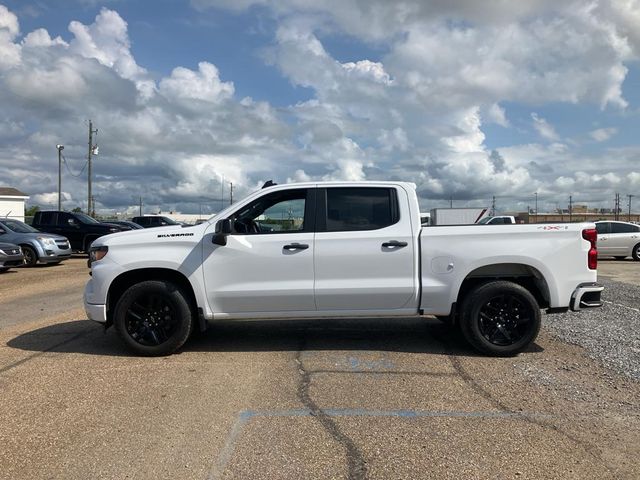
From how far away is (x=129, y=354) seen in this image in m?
6.07

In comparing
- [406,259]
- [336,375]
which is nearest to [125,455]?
[336,375]

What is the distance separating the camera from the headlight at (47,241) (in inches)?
674

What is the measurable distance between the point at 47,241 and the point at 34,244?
44cm

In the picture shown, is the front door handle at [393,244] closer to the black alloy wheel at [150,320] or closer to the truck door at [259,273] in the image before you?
the truck door at [259,273]

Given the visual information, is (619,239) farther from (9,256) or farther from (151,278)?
(9,256)

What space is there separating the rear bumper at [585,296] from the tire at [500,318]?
507 mm

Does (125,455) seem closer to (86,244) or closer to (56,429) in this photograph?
(56,429)

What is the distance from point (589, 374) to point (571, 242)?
1443 mm

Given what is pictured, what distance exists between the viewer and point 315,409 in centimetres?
438

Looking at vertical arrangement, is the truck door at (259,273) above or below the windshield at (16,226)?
below

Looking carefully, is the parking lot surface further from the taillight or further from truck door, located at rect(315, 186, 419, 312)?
the taillight

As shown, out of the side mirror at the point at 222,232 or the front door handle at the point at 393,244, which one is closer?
the side mirror at the point at 222,232

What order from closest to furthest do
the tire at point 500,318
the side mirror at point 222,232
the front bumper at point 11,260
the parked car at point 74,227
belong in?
the side mirror at point 222,232 → the tire at point 500,318 → the front bumper at point 11,260 → the parked car at point 74,227

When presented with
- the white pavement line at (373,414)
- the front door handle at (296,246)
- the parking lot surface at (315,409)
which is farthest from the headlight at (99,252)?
the white pavement line at (373,414)
